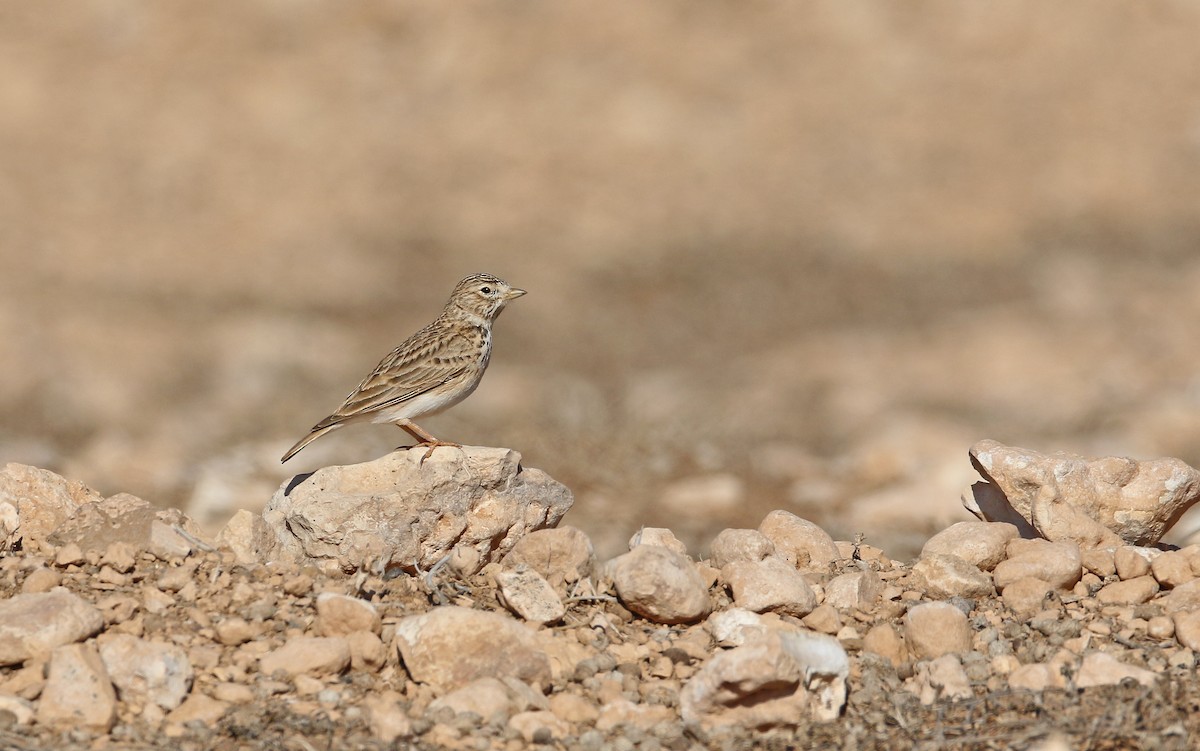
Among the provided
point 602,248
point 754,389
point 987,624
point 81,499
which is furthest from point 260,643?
point 602,248

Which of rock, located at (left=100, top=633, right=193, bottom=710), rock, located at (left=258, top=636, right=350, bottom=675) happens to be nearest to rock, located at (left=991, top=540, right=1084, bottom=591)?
rock, located at (left=258, top=636, right=350, bottom=675)

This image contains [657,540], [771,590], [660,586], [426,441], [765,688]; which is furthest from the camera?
[426,441]

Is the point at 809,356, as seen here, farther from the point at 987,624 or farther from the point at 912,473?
the point at 987,624

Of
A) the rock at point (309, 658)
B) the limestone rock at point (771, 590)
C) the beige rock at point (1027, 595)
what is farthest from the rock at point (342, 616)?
the beige rock at point (1027, 595)

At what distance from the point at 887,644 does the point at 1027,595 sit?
759mm

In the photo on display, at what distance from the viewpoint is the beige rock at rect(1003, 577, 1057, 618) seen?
5832 mm

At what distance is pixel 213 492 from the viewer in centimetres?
1048

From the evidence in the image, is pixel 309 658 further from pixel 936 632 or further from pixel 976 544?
pixel 976 544

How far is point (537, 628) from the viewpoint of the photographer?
5.56 m

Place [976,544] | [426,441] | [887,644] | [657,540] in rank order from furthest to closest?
[426,441] < [657,540] < [976,544] < [887,644]

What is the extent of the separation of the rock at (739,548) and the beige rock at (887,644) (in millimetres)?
861

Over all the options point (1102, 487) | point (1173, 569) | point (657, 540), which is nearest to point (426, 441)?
point (657, 540)

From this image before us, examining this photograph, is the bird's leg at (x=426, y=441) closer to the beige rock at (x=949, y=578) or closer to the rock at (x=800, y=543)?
the rock at (x=800, y=543)

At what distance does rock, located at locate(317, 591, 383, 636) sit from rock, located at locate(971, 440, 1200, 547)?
119 inches
